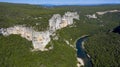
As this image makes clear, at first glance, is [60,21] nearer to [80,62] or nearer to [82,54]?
[82,54]

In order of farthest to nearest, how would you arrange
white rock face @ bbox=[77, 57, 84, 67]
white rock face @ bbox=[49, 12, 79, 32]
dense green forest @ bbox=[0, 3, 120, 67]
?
white rock face @ bbox=[49, 12, 79, 32] → white rock face @ bbox=[77, 57, 84, 67] → dense green forest @ bbox=[0, 3, 120, 67]

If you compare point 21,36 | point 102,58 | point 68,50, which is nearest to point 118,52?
point 102,58

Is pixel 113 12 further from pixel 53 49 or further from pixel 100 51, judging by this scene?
pixel 53 49

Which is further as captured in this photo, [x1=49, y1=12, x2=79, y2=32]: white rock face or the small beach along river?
[x1=49, y1=12, x2=79, y2=32]: white rock face

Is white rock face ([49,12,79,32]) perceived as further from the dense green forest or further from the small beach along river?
the small beach along river

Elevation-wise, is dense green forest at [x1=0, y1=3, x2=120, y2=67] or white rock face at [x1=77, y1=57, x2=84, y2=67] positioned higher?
dense green forest at [x1=0, y1=3, x2=120, y2=67]

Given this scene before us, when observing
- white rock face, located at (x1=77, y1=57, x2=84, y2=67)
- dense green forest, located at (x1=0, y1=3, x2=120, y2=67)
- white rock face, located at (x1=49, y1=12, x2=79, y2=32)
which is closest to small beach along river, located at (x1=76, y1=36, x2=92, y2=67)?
white rock face, located at (x1=77, y1=57, x2=84, y2=67)

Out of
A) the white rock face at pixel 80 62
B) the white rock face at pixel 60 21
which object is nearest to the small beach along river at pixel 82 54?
the white rock face at pixel 80 62

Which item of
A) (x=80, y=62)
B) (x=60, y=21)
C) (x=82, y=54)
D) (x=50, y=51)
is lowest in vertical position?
(x=82, y=54)

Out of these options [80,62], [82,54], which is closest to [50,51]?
[80,62]

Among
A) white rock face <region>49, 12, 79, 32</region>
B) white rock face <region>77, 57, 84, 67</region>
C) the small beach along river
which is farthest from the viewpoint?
white rock face <region>49, 12, 79, 32</region>

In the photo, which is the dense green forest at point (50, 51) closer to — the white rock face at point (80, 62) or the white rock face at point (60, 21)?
the white rock face at point (80, 62)
